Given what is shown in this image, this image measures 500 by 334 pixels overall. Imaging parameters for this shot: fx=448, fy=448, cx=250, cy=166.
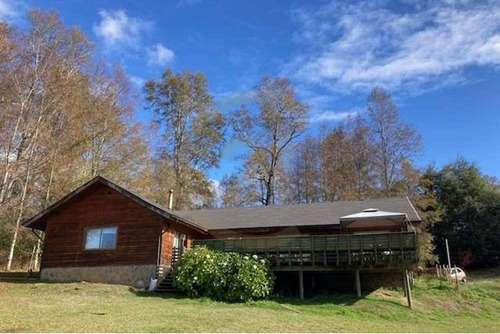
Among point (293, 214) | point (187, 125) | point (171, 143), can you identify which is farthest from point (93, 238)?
point (187, 125)

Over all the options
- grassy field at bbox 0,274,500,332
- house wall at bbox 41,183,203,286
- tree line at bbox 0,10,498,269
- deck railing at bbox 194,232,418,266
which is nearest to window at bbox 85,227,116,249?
house wall at bbox 41,183,203,286

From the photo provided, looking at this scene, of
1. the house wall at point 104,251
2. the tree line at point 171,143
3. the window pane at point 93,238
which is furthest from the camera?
the tree line at point 171,143

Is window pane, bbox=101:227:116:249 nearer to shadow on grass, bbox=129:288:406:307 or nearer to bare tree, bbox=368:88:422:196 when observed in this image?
shadow on grass, bbox=129:288:406:307

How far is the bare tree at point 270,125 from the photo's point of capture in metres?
38.2

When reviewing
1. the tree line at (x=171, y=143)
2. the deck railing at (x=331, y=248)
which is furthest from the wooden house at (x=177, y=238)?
the tree line at (x=171, y=143)

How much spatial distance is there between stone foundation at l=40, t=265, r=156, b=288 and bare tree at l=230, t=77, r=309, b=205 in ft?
62.5

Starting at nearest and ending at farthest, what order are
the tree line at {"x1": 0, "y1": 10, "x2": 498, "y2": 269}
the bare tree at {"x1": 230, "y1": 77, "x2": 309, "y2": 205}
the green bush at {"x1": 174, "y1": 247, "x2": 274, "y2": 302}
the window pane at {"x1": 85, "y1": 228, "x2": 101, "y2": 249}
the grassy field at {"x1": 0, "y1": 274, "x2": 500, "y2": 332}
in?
the grassy field at {"x1": 0, "y1": 274, "x2": 500, "y2": 332} < the green bush at {"x1": 174, "y1": 247, "x2": 274, "y2": 302} < the window pane at {"x1": 85, "y1": 228, "x2": 101, "y2": 249} < the tree line at {"x1": 0, "y1": 10, "x2": 498, "y2": 269} < the bare tree at {"x1": 230, "y1": 77, "x2": 309, "y2": 205}

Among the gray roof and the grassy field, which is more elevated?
the gray roof

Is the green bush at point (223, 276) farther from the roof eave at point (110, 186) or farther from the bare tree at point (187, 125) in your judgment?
the bare tree at point (187, 125)

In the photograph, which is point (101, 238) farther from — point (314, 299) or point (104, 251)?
point (314, 299)

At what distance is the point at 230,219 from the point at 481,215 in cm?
2230

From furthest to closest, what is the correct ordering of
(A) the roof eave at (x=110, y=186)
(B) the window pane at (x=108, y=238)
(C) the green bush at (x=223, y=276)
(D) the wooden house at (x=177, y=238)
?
(B) the window pane at (x=108, y=238), (A) the roof eave at (x=110, y=186), (D) the wooden house at (x=177, y=238), (C) the green bush at (x=223, y=276)

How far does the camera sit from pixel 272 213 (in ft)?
81.7

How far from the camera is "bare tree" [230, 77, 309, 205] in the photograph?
125 feet
